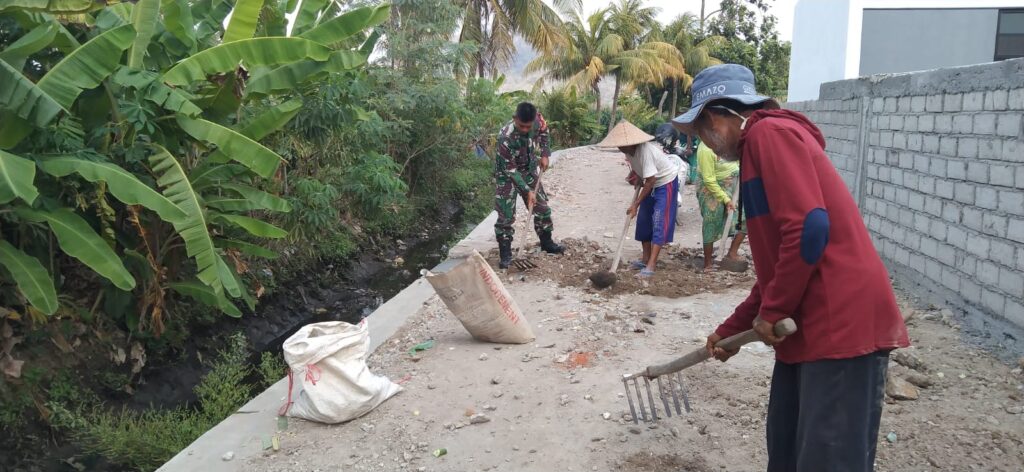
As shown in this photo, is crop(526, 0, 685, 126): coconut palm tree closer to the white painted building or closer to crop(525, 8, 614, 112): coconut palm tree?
crop(525, 8, 614, 112): coconut palm tree

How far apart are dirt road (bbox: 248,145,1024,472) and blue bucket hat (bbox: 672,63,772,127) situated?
69.5 inches

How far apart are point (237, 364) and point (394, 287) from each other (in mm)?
A: 3359

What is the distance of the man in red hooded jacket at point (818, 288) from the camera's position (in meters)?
2.19

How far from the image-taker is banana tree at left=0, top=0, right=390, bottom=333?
4.52 m

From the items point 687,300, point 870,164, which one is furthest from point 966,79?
point 687,300

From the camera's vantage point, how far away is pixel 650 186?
684 centimetres

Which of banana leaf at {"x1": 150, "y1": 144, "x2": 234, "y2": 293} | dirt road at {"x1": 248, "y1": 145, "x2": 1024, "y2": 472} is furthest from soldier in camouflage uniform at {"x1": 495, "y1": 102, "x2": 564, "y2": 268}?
banana leaf at {"x1": 150, "y1": 144, "x2": 234, "y2": 293}

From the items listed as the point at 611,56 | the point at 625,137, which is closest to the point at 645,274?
the point at 625,137

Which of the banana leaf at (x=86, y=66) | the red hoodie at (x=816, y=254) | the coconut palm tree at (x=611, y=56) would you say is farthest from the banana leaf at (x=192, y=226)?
the coconut palm tree at (x=611, y=56)

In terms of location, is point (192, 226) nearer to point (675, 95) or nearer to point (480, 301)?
point (480, 301)

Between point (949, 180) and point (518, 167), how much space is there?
3.89 meters

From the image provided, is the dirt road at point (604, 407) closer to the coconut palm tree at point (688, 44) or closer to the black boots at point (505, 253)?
the black boots at point (505, 253)

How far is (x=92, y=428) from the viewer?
500 cm

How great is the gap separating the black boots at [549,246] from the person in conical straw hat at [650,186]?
1100 mm
